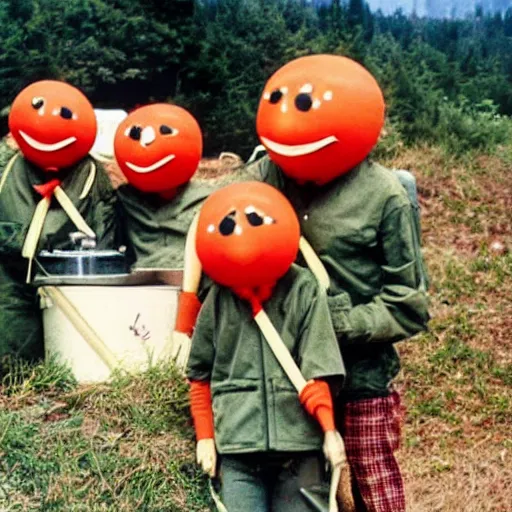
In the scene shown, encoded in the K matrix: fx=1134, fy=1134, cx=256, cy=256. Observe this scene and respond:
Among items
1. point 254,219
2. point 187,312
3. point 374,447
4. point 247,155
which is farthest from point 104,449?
point 247,155

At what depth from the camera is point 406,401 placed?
557cm

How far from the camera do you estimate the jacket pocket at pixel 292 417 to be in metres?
3.24

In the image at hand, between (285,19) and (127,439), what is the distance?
383cm

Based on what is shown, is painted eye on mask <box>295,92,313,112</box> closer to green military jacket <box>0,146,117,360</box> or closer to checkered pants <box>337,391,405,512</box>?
checkered pants <box>337,391,405,512</box>

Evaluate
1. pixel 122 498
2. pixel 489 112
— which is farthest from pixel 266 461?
pixel 489 112

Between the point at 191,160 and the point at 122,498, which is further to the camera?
the point at 191,160

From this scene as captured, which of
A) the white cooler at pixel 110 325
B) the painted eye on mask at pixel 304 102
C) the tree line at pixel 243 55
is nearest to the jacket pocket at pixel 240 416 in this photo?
the white cooler at pixel 110 325

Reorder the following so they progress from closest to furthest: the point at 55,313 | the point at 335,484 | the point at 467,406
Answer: the point at 335,484
the point at 55,313
the point at 467,406

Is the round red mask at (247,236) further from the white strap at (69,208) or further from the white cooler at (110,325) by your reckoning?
the white strap at (69,208)

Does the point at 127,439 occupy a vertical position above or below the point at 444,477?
above

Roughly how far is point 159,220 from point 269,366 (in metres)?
1.13

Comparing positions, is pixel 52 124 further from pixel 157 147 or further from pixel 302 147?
pixel 302 147

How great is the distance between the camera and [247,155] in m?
6.74

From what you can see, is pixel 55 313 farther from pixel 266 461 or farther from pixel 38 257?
pixel 266 461
